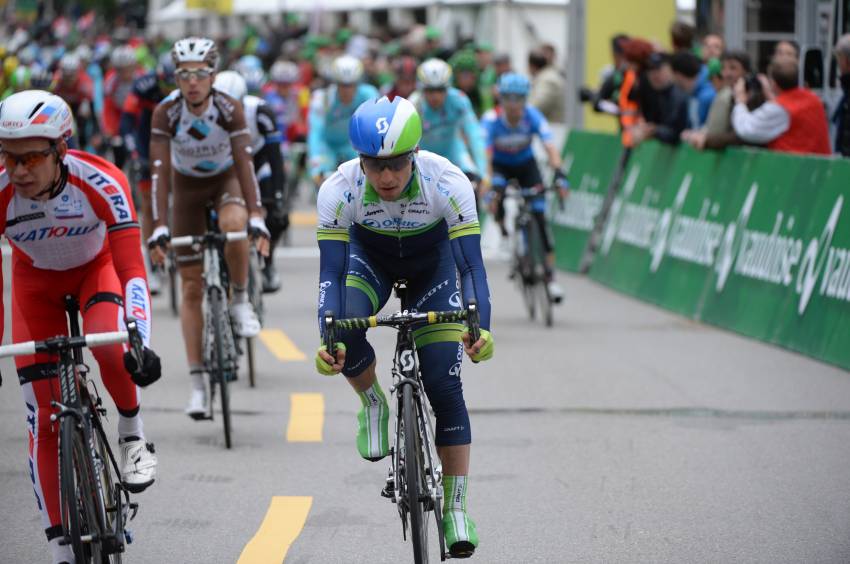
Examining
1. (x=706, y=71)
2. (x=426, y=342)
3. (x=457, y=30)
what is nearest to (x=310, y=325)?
(x=706, y=71)

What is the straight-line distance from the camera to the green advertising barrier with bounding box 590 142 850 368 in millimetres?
11344

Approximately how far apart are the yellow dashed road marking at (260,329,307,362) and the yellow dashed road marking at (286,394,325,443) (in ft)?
5.48

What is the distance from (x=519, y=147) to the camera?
14.2m

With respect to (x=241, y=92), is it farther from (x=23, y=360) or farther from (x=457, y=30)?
(x=457, y=30)

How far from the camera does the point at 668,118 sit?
50.6ft

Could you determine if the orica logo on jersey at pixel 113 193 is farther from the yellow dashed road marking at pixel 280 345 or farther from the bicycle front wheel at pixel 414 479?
the yellow dashed road marking at pixel 280 345

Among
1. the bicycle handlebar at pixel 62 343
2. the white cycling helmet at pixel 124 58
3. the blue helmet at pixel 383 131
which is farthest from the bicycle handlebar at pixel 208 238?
the white cycling helmet at pixel 124 58

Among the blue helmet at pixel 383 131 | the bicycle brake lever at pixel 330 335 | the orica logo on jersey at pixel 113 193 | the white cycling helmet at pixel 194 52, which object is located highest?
the white cycling helmet at pixel 194 52

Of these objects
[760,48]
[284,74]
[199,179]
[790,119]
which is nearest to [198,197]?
[199,179]

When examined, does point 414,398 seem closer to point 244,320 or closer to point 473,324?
point 473,324

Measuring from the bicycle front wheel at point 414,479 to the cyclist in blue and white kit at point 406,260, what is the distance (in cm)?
23

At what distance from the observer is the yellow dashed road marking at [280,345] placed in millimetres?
12172

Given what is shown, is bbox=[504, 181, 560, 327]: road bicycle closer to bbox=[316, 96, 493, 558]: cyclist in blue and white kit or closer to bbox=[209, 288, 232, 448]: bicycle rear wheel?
bbox=[209, 288, 232, 448]: bicycle rear wheel

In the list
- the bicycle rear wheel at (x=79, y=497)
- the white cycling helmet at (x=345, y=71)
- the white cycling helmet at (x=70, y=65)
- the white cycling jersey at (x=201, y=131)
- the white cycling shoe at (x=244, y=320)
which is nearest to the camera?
the bicycle rear wheel at (x=79, y=497)
